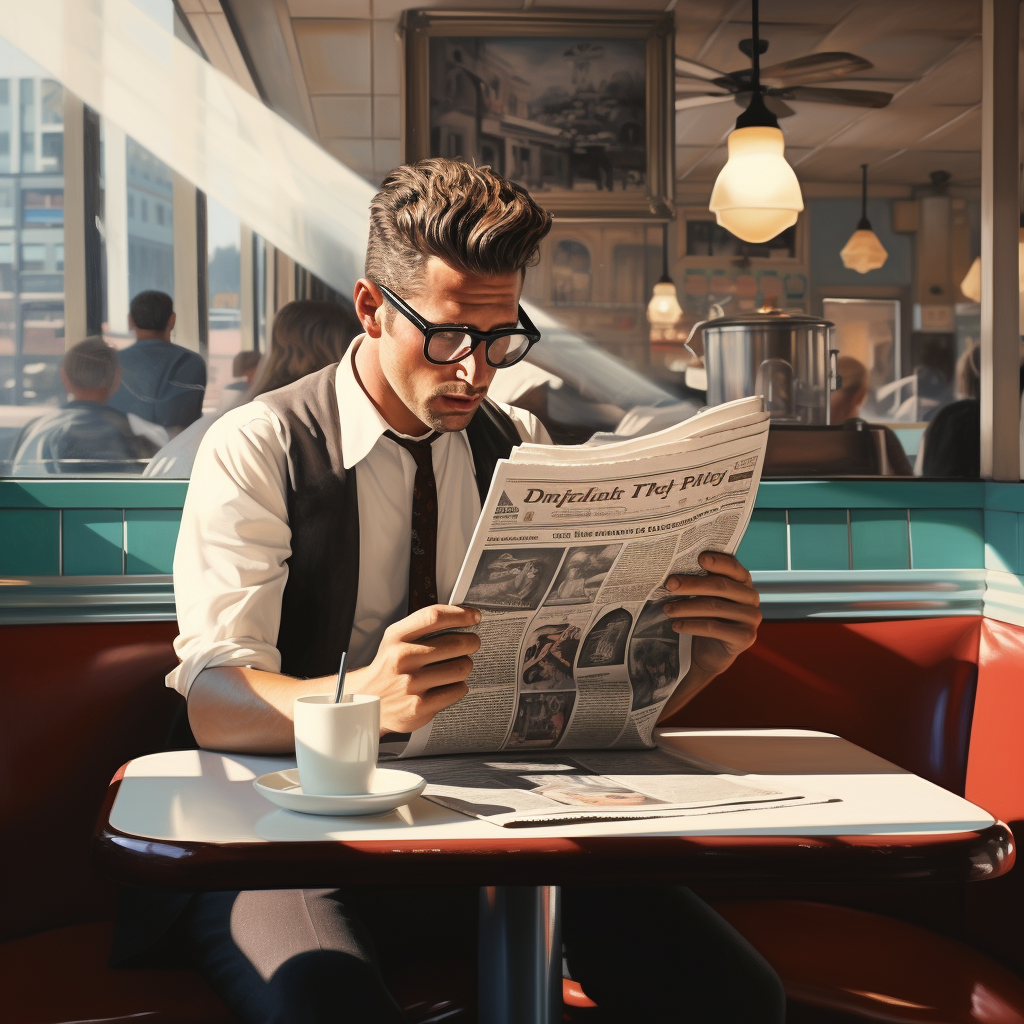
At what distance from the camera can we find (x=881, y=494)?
7.25 ft

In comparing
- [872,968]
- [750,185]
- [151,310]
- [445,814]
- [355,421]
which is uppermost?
[750,185]

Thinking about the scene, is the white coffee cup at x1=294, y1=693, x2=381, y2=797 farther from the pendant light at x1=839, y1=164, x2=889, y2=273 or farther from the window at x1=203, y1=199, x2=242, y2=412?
the pendant light at x1=839, y1=164, x2=889, y2=273

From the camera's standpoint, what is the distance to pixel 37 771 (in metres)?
1.78

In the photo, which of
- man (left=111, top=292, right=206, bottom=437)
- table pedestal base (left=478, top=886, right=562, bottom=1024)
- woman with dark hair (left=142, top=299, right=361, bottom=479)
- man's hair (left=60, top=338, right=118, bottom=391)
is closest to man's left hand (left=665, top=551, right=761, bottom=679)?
table pedestal base (left=478, top=886, right=562, bottom=1024)

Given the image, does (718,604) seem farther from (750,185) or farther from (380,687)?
(750,185)

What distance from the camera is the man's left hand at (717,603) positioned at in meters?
1.31

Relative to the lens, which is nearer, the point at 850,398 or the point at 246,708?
the point at 246,708

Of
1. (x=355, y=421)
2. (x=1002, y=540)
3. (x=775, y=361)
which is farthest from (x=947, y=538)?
(x=355, y=421)

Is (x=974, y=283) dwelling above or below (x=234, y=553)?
above

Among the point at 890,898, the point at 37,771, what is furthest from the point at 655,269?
the point at 37,771

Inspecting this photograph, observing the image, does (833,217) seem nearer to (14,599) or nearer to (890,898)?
(890,898)

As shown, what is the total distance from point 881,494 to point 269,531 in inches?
52.3

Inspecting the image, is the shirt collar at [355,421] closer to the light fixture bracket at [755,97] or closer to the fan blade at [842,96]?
the light fixture bracket at [755,97]

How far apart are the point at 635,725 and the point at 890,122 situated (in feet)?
5.02
